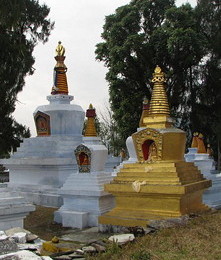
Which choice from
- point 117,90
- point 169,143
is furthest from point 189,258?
point 117,90

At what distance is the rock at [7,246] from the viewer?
405 cm

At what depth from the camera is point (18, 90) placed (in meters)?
22.5

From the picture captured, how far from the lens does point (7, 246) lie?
4090 millimetres

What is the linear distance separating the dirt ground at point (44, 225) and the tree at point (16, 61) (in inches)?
452

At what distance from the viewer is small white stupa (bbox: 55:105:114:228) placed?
9.02 metres

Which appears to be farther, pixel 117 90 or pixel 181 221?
pixel 117 90

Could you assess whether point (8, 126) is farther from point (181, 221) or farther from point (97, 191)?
point (181, 221)

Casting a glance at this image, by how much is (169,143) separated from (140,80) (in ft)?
58.7

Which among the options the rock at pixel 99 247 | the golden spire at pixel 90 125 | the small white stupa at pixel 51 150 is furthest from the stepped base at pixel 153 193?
the small white stupa at pixel 51 150

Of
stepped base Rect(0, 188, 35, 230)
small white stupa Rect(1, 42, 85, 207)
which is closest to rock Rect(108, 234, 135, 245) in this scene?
stepped base Rect(0, 188, 35, 230)

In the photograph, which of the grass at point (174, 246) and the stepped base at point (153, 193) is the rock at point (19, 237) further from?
the stepped base at point (153, 193)

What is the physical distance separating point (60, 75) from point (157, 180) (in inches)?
375

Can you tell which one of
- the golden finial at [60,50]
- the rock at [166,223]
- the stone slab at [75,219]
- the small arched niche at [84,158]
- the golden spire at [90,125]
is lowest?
the stone slab at [75,219]

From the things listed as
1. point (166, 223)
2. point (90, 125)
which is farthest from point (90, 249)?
point (90, 125)
